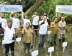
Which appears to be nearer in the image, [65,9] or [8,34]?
[8,34]

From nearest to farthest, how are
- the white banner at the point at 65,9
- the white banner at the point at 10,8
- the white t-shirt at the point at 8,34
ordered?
the white t-shirt at the point at 8,34
the white banner at the point at 10,8
the white banner at the point at 65,9

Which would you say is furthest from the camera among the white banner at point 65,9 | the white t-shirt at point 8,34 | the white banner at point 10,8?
the white banner at point 65,9

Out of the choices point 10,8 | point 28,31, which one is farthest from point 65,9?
point 28,31

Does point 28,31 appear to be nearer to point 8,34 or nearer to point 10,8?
point 8,34

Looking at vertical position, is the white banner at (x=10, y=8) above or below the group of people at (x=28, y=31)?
above

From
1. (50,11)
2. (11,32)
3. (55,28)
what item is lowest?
(50,11)

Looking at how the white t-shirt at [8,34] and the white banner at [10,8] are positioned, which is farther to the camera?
the white banner at [10,8]

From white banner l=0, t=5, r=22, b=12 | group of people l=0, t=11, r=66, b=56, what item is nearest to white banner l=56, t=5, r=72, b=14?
group of people l=0, t=11, r=66, b=56

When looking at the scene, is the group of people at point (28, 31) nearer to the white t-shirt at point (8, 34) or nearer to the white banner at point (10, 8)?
the white t-shirt at point (8, 34)

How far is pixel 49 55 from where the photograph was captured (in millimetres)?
10953

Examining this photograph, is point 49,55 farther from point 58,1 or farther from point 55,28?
point 58,1

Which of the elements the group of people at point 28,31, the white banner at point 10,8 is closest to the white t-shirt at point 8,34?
the group of people at point 28,31

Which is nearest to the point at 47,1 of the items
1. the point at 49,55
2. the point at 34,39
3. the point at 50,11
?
the point at 50,11

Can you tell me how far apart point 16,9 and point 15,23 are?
80 centimetres
